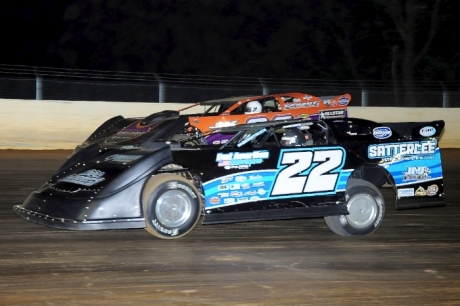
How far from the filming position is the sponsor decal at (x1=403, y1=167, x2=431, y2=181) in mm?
8883

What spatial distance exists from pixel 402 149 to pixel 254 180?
6.45 feet

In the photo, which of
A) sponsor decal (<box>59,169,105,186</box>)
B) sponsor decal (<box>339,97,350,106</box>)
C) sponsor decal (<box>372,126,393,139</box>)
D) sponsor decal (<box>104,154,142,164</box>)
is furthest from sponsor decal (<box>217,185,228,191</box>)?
sponsor decal (<box>339,97,350,106</box>)

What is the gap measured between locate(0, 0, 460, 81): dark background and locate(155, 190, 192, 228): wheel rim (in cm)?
2805

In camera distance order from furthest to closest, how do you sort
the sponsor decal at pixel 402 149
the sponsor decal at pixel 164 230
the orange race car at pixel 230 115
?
1. the orange race car at pixel 230 115
2. the sponsor decal at pixel 402 149
3. the sponsor decal at pixel 164 230

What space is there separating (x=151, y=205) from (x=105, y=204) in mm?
475

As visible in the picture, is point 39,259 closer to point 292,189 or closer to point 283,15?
point 292,189

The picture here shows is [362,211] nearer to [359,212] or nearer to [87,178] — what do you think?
[359,212]

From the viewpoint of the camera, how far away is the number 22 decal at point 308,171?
27.0 ft

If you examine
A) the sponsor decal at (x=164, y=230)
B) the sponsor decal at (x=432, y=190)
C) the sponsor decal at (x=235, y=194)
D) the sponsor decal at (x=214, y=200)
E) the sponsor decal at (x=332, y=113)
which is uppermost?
the sponsor decal at (x=332, y=113)

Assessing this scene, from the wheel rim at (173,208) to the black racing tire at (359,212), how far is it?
1.81 m

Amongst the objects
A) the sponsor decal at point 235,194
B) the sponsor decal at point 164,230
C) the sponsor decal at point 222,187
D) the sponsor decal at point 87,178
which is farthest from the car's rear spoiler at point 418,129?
the sponsor decal at point 87,178

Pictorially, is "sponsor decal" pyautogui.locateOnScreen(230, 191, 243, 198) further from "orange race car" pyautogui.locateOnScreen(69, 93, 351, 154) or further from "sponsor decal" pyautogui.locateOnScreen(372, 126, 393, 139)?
"orange race car" pyautogui.locateOnScreen(69, 93, 351, 154)

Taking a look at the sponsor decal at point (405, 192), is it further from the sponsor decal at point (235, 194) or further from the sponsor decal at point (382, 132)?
the sponsor decal at point (235, 194)

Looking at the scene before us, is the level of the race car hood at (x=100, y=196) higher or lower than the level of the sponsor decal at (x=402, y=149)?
lower
